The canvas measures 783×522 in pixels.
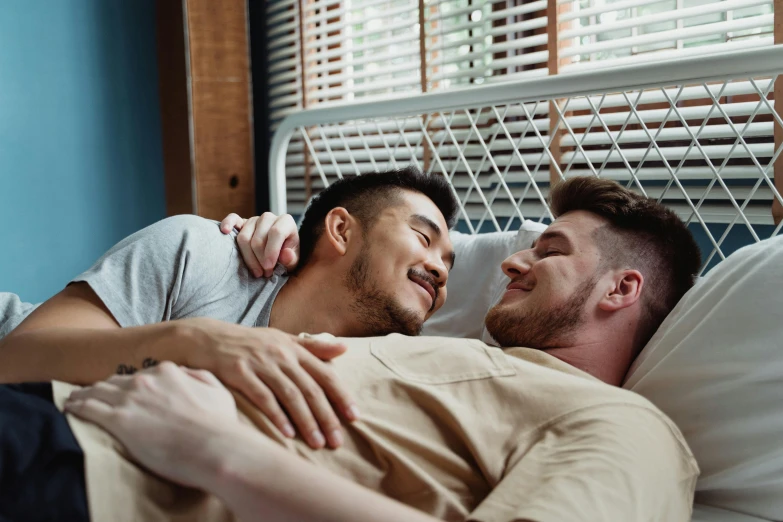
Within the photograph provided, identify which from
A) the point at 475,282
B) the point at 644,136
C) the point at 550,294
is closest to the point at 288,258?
the point at 475,282

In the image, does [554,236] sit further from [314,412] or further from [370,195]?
[314,412]

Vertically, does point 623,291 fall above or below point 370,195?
below

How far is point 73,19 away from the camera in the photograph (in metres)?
3.46

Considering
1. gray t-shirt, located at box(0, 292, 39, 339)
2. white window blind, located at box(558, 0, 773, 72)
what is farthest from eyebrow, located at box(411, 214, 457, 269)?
white window blind, located at box(558, 0, 773, 72)

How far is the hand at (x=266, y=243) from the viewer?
1.57m

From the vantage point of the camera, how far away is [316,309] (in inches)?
63.4

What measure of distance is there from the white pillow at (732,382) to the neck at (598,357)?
0.14ft

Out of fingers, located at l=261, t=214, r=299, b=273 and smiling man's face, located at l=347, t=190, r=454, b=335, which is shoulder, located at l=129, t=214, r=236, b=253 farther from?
smiling man's face, located at l=347, t=190, r=454, b=335

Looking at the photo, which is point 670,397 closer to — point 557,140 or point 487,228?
point 557,140

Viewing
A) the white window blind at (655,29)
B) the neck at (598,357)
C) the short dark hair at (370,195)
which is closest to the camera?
the neck at (598,357)

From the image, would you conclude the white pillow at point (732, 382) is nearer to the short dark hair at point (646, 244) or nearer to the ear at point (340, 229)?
the short dark hair at point (646, 244)

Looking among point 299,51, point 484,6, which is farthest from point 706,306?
point 299,51

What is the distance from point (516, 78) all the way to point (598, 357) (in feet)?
5.16

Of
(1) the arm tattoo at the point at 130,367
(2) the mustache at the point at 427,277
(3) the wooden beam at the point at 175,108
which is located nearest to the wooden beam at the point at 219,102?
(3) the wooden beam at the point at 175,108
